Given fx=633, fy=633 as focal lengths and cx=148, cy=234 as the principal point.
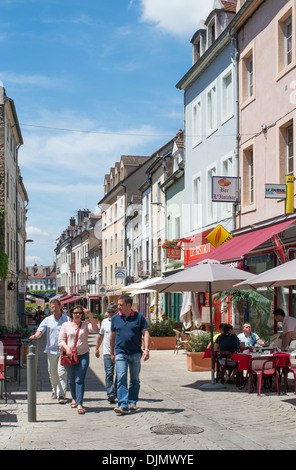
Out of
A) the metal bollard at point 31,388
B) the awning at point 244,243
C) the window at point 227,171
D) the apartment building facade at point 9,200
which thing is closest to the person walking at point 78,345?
the metal bollard at point 31,388

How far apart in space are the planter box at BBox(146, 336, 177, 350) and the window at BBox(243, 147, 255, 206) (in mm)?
6076

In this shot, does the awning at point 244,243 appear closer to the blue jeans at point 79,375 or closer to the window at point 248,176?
the window at point 248,176

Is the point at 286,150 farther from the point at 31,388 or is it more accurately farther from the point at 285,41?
the point at 31,388

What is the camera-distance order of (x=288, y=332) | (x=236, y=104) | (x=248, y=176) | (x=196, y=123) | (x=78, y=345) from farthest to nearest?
(x=196, y=123) < (x=236, y=104) < (x=248, y=176) < (x=288, y=332) < (x=78, y=345)

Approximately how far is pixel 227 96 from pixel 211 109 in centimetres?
195

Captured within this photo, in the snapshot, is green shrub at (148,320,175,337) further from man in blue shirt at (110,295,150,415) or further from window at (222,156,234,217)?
man in blue shirt at (110,295,150,415)

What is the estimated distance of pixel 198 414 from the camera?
29.9 feet

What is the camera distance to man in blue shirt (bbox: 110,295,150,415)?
9.05 metres

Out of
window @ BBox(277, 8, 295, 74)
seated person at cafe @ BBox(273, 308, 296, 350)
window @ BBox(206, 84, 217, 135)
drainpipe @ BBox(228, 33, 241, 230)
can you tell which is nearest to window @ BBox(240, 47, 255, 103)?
drainpipe @ BBox(228, 33, 241, 230)

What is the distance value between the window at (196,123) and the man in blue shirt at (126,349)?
1557cm

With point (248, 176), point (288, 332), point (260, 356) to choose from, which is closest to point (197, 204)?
point (248, 176)

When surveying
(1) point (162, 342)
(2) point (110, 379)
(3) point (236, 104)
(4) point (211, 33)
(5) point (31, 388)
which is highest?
(4) point (211, 33)

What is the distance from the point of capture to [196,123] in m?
A: 24.8

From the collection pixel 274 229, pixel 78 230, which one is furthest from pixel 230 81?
pixel 78 230
